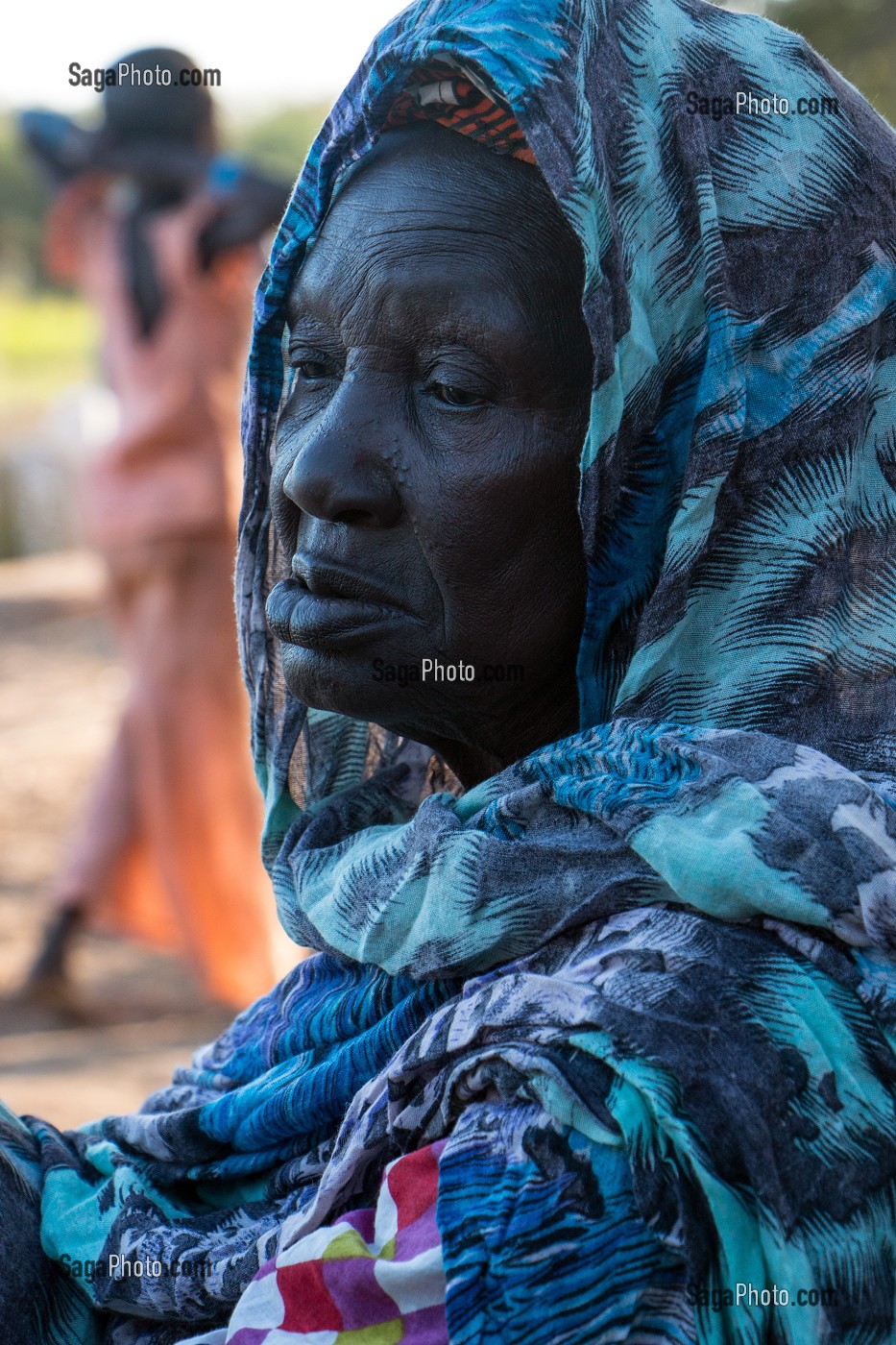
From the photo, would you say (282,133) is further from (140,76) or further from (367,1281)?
(367,1281)

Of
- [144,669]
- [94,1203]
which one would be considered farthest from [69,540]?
[94,1203]

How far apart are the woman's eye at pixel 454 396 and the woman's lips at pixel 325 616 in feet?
0.66

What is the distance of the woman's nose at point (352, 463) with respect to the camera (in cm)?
165

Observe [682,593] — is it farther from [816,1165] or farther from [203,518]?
[203,518]

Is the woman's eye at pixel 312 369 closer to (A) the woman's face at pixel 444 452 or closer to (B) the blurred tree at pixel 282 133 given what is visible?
(A) the woman's face at pixel 444 452

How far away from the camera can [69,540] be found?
1636 cm

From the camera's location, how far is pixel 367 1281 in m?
1.38

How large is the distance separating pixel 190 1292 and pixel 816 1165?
65 centimetres

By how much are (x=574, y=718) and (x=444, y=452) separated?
332 mm

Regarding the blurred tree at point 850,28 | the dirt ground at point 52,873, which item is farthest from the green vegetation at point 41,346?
the blurred tree at point 850,28

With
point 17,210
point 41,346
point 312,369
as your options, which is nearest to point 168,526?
point 312,369

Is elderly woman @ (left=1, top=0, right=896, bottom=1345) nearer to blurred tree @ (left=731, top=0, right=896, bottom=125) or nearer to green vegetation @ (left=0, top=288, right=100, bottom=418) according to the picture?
blurred tree @ (left=731, top=0, right=896, bottom=125)

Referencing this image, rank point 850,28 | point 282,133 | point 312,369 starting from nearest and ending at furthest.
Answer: point 312,369, point 850,28, point 282,133

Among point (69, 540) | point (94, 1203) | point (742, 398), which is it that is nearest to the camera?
point (742, 398)
